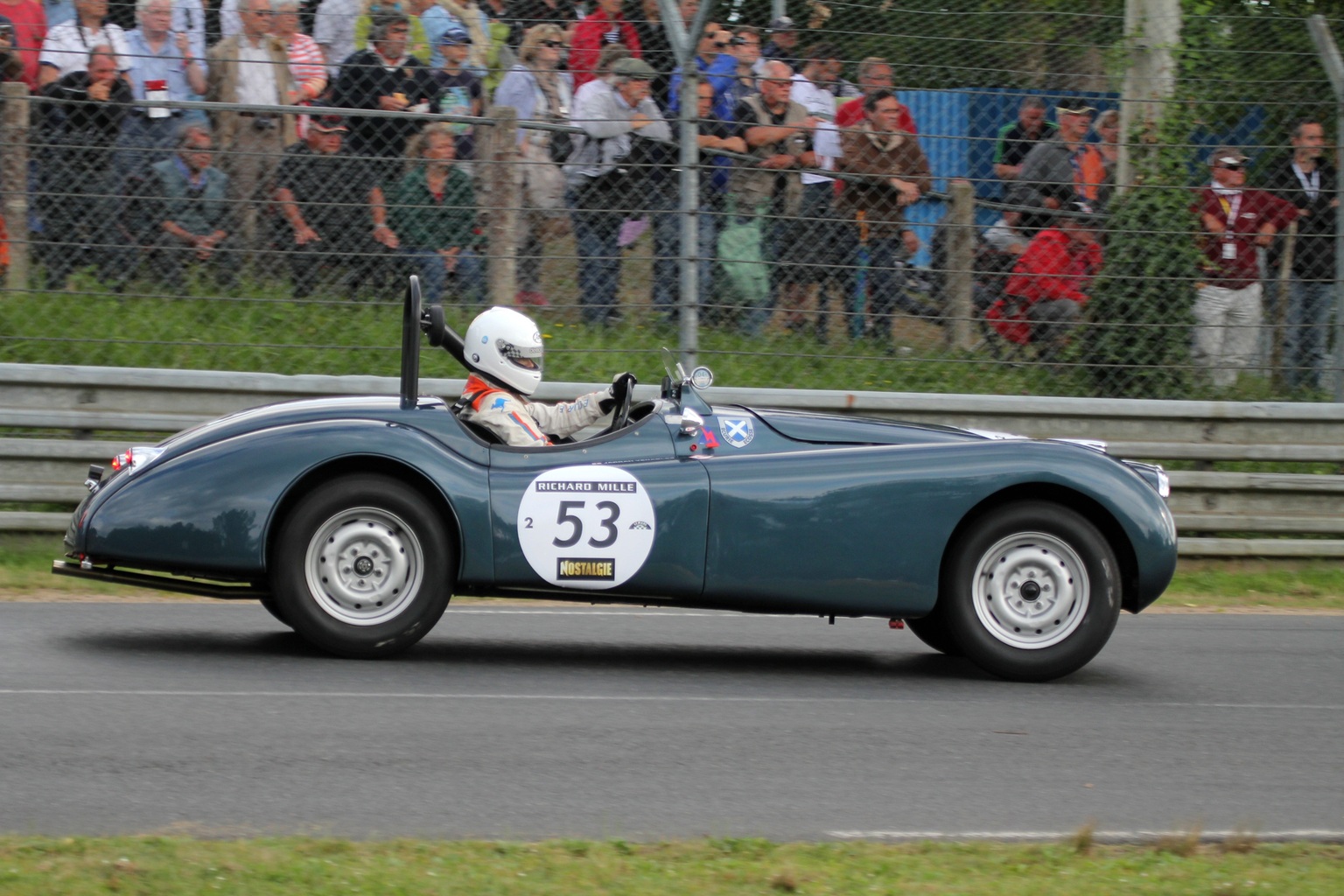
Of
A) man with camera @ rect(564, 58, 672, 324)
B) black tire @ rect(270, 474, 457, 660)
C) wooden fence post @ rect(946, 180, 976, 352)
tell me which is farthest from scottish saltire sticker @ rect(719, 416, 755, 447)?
wooden fence post @ rect(946, 180, 976, 352)

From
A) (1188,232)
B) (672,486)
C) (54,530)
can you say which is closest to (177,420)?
(54,530)

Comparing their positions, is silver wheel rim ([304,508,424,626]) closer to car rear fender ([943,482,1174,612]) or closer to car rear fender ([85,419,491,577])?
car rear fender ([85,419,491,577])

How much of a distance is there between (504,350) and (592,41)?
10.7 ft

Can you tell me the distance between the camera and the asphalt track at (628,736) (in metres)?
4.30

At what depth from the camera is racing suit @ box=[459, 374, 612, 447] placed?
6277 mm

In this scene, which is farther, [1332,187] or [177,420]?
[1332,187]

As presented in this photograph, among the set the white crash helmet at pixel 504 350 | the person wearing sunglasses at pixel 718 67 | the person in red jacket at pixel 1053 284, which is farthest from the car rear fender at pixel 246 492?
the person in red jacket at pixel 1053 284

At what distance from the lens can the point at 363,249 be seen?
8.79 metres

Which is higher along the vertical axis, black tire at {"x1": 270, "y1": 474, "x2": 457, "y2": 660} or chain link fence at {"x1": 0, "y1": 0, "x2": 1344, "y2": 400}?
chain link fence at {"x1": 0, "y1": 0, "x2": 1344, "y2": 400}

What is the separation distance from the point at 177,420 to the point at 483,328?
2772 mm

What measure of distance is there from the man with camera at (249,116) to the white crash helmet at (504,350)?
270cm

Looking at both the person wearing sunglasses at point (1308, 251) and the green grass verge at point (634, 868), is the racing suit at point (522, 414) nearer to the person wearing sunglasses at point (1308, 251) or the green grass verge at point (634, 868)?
the green grass verge at point (634, 868)

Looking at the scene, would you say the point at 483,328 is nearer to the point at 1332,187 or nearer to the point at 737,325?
the point at 737,325

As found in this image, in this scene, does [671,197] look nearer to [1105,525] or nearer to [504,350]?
[504,350]
